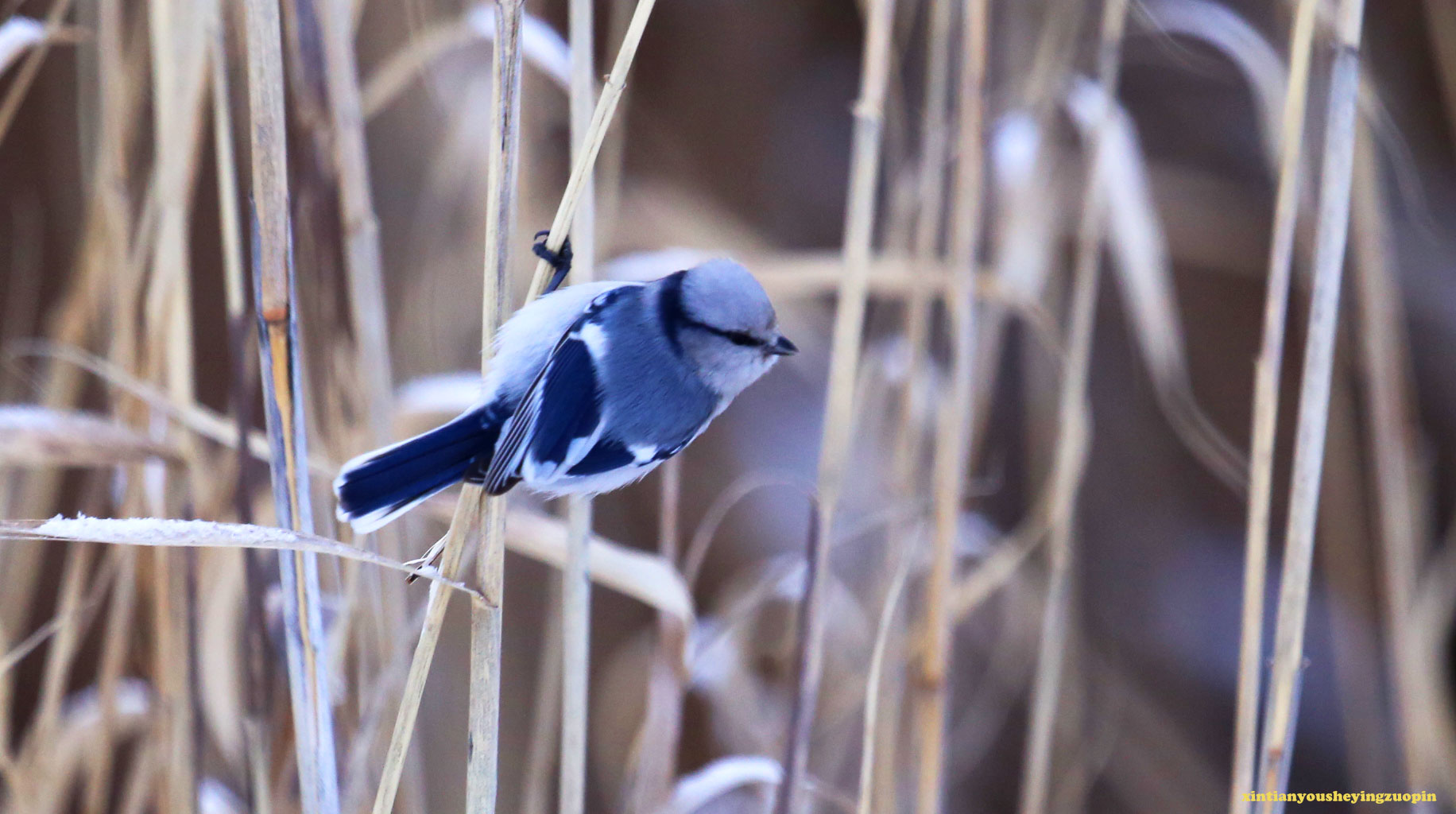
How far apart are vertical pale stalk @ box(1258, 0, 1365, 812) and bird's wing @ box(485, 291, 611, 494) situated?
463 mm

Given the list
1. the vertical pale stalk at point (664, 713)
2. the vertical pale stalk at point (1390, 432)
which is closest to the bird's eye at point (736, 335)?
the vertical pale stalk at point (664, 713)

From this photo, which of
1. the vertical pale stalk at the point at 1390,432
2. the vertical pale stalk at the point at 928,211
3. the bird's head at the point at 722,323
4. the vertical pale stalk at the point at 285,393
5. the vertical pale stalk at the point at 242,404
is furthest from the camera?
the vertical pale stalk at the point at 1390,432

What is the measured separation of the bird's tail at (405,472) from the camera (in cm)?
57

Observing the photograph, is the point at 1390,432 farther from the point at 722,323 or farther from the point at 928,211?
the point at 722,323

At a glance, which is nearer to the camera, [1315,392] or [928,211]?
[1315,392]

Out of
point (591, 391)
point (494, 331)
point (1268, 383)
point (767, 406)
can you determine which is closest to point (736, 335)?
point (591, 391)

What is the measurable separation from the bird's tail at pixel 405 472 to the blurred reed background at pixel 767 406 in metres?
0.03

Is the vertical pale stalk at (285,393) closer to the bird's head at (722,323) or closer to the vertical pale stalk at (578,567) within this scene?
the vertical pale stalk at (578,567)

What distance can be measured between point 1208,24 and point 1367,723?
953mm

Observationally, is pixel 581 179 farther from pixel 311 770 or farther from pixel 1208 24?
pixel 1208 24

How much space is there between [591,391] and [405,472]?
0.14m

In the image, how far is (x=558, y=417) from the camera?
0.64 meters

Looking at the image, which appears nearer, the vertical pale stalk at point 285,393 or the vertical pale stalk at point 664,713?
the vertical pale stalk at point 285,393
